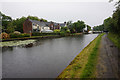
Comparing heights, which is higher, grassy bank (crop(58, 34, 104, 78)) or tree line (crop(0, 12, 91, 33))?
tree line (crop(0, 12, 91, 33))

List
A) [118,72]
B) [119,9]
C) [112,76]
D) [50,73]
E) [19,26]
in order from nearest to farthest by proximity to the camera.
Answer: [112,76]
[118,72]
[50,73]
[119,9]
[19,26]

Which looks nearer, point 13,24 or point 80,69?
point 80,69

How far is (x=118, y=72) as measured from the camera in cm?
427

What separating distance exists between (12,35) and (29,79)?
27768 mm

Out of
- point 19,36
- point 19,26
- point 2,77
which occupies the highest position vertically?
point 19,26

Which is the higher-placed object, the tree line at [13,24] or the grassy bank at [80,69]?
the tree line at [13,24]

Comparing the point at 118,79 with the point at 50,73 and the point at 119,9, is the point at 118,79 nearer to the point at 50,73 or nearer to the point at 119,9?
the point at 50,73

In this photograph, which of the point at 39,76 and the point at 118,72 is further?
the point at 39,76

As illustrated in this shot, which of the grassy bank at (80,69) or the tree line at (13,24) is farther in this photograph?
the tree line at (13,24)

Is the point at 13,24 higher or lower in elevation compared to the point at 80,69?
higher

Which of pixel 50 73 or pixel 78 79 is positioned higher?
pixel 78 79

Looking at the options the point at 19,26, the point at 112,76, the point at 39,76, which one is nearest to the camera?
the point at 112,76

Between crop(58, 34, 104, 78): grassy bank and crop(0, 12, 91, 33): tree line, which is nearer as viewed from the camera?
crop(58, 34, 104, 78): grassy bank

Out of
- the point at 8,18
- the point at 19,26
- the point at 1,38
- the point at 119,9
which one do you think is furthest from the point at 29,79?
the point at 19,26
